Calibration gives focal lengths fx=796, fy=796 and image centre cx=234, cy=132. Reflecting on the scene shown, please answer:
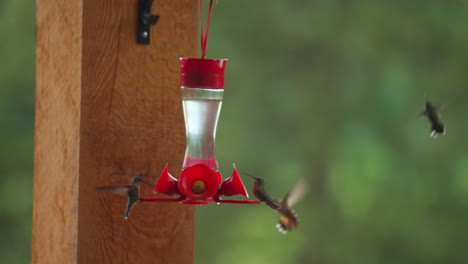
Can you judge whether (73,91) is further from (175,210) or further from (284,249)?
(284,249)

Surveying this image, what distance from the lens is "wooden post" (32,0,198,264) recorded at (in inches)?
76.9

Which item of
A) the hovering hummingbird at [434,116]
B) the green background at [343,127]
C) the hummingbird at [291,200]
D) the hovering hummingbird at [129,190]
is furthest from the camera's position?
the green background at [343,127]

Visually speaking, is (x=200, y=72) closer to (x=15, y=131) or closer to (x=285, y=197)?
(x=285, y=197)

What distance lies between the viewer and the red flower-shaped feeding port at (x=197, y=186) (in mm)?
1791

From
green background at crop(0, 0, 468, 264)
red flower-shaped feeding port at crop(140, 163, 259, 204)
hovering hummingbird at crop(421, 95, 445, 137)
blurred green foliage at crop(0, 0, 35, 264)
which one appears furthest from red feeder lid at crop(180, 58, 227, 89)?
green background at crop(0, 0, 468, 264)

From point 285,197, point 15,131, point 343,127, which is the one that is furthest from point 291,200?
point 343,127

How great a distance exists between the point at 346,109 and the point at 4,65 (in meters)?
3.32

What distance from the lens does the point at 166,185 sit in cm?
183

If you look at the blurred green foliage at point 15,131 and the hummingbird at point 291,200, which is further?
the blurred green foliage at point 15,131

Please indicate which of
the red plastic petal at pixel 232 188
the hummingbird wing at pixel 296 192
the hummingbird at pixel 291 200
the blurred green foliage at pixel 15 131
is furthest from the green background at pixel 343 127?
the red plastic petal at pixel 232 188

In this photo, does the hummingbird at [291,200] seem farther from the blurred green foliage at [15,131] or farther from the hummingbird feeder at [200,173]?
the blurred green foliage at [15,131]

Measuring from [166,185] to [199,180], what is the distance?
8 centimetres

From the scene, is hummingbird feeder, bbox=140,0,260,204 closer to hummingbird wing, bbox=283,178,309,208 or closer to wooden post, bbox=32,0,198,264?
wooden post, bbox=32,0,198,264

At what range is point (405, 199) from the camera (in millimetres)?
7789
